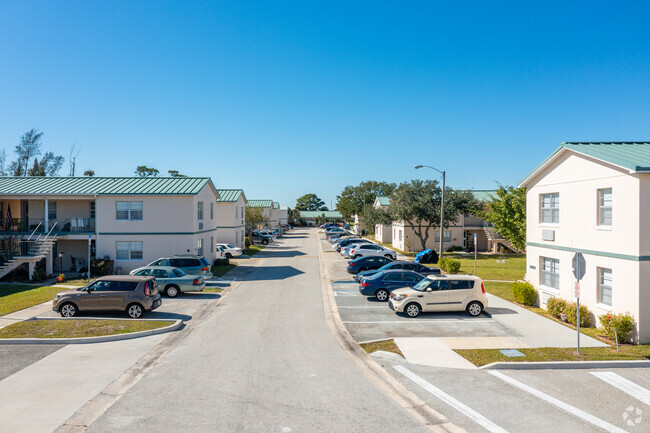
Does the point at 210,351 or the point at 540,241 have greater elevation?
the point at 540,241

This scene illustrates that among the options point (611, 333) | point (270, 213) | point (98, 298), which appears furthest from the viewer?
point (270, 213)

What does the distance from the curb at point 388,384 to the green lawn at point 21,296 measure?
1325 cm

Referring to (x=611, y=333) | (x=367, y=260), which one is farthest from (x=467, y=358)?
(x=367, y=260)

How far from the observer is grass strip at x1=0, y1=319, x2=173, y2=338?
13.6m

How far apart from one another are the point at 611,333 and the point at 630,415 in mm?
5992

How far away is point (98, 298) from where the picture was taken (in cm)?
1641

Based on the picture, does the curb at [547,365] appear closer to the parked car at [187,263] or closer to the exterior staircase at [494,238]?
the parked car at [187,263]

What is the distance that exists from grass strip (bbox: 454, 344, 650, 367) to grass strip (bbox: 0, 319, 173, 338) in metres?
10.6

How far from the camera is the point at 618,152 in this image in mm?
15336

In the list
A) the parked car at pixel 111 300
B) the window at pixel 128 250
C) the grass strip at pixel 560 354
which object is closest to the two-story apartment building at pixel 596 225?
the grass strip at pixel 560 354

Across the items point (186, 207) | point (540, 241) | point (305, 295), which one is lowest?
point (305, 295)

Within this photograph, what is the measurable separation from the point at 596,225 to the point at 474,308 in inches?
212

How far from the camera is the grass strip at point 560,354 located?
11539 mm

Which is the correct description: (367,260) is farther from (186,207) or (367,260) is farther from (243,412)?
(243,412)
